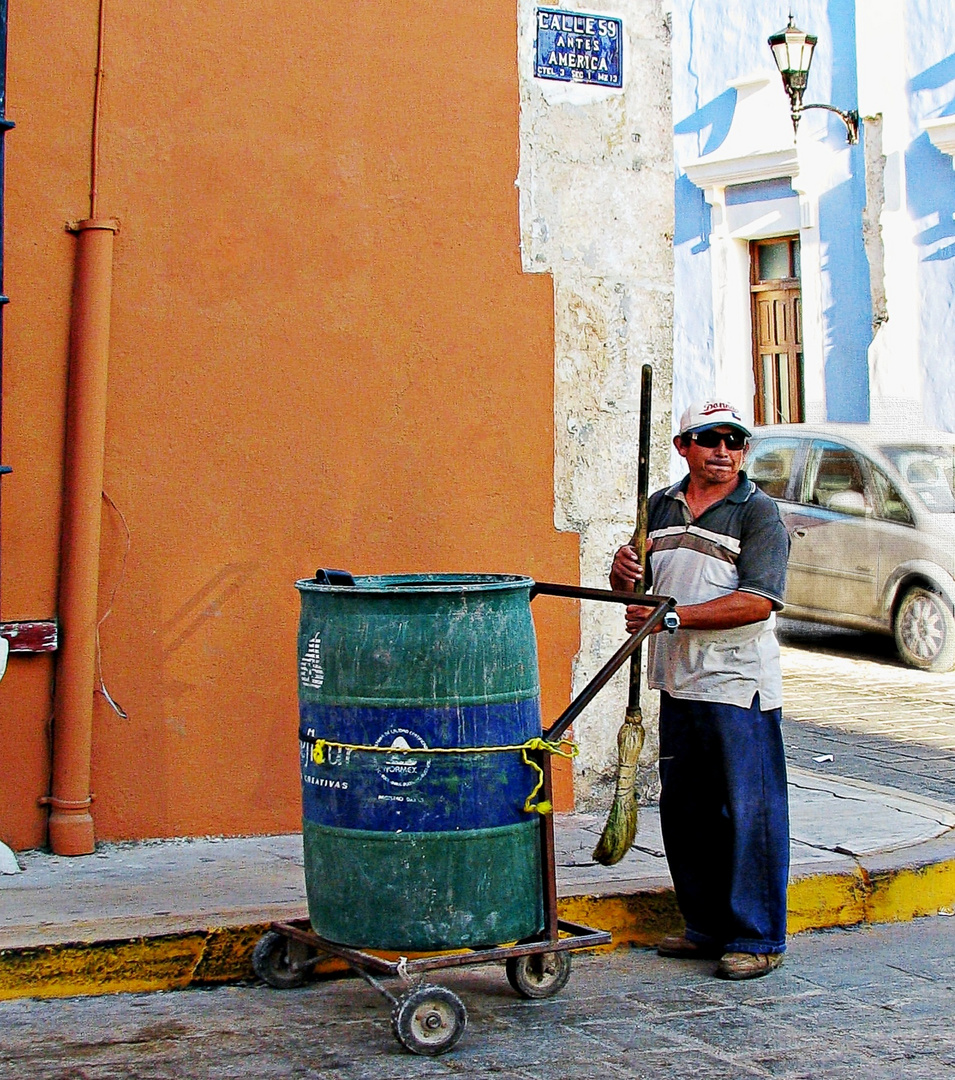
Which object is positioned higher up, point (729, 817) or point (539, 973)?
point (729, 817)

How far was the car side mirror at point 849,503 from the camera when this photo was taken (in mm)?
11414

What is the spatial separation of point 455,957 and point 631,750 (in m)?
0.88

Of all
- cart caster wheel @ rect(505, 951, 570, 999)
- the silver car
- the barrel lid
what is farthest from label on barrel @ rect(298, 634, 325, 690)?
the silver car

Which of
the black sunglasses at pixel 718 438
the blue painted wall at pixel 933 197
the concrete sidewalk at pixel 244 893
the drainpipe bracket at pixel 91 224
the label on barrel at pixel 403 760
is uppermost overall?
the blue painted wall at pixel 933 197

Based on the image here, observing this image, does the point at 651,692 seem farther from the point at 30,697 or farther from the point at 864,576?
the point at 864,576

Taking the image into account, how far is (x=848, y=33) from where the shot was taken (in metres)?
15.0

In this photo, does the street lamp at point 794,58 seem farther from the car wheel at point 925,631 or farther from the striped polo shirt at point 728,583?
the striped polo shirt at point 728,583

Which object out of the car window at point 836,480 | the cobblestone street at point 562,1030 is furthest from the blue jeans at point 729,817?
the car window at point 836,480

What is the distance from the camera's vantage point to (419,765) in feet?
13.3

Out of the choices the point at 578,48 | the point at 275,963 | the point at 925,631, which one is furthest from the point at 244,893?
the point at 925,631

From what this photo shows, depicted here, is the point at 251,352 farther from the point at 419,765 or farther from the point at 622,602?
the point at 419,765

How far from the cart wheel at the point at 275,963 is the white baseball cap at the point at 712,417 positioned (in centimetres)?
190

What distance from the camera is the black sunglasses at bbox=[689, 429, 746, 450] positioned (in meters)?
4.73

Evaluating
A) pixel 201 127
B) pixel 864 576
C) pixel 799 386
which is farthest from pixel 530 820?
pixel 799 386
